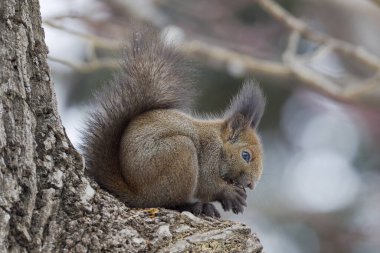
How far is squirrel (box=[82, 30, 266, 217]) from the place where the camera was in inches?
98.9

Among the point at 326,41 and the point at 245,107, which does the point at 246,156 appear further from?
the point at 326,41

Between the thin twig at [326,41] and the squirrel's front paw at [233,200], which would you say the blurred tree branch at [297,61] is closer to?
the thin twig at [326,41]

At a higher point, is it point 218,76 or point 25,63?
point 218,76

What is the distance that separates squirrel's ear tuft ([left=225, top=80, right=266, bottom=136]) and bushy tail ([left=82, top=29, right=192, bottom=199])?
0.82 ft

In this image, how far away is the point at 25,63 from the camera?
1.93m

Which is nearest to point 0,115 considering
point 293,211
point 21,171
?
point 21,171

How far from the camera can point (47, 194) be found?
186cm

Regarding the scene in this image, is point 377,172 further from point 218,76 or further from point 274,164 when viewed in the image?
point 218,76

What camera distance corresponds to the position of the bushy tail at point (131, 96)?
252 cm

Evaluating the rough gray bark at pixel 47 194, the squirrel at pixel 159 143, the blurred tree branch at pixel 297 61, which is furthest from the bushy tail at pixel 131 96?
the blurred tree branch at pixel 297 61

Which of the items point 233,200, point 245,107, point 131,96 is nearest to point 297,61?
point 245,107

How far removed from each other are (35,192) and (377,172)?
249 inches

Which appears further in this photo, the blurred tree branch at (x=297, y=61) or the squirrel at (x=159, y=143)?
the blurred tree branch at (x=297, y=61)

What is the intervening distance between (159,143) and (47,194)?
75 cm
